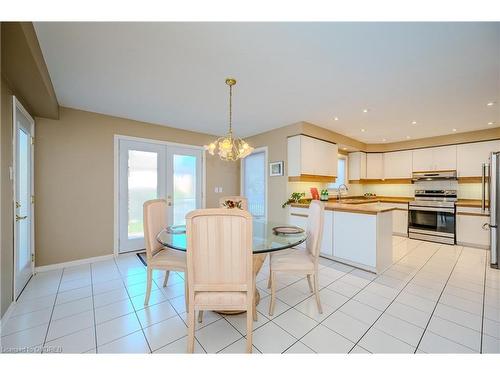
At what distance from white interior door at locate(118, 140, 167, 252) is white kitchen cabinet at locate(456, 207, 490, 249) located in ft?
18.9

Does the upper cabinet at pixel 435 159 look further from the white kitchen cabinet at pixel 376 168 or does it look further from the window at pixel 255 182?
the window at pixel 255 182

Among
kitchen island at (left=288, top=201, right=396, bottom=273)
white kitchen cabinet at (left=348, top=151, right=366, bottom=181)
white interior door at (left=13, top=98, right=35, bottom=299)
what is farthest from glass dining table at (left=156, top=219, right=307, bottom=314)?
white kitchen cabinet at (left=348, top=151, right=366, bottom=181)

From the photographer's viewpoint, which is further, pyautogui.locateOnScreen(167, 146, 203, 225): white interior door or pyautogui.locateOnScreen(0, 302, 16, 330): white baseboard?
pyautogui.locateOnScreen(167, 146, 203, 225): white interior door

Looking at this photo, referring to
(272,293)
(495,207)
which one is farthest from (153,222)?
(495,207)

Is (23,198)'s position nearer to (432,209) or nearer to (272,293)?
(272,293)

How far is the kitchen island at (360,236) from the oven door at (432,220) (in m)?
2.02

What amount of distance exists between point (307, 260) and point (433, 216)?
3954mm

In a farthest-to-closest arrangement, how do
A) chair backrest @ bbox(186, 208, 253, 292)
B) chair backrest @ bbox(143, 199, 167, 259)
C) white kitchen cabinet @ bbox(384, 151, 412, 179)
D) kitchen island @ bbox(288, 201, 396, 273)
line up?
white kitchen cabinet @ bbox(384, 151, 412, 179) → kitchen island @ bbox(288, 201, 396, 273) → chair backrest @ bbox(143, 199, 167, 259) → chair backrest @ bbox(186, 208, 253, 292)

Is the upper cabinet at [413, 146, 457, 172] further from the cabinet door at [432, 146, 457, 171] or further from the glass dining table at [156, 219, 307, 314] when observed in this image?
the glass dining table at [156, 219, 307, 314]

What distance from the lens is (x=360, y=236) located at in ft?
9.64

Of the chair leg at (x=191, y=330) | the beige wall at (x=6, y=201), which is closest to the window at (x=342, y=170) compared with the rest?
the chair leg at (x=191, y=330)

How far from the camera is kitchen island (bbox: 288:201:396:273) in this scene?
280 cm

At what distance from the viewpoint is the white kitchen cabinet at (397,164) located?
16.9ft
